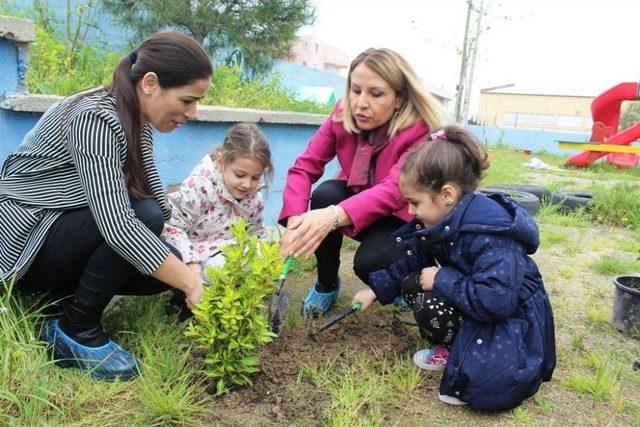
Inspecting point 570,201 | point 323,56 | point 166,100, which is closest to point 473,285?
point 166,100

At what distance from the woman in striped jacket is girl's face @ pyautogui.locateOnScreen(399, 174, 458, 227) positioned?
0.88 m

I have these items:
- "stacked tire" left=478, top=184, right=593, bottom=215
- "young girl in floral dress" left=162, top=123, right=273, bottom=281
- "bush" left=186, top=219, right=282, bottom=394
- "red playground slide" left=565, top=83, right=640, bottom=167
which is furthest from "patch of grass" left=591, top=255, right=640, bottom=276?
"red playground slide" left=565, top=83, right=640, bottom=167

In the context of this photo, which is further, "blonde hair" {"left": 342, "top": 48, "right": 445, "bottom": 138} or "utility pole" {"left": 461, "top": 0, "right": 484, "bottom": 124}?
"utility pole" {"left": 461, "top": 0, "right": 484, "bottom": 124}

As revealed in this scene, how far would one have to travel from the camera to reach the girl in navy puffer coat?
1995 mm

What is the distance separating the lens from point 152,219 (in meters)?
2.18

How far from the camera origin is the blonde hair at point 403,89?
2639mm

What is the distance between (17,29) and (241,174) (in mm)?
1216

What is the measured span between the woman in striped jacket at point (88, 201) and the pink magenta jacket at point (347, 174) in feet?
2.81

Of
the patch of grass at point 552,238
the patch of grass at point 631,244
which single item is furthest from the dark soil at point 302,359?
the patch of grass at point 631,244

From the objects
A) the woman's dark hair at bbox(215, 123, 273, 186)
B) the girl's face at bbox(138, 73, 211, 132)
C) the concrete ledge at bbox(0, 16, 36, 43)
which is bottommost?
the woman's dark hair at bbox(215, 123, 273, 186)

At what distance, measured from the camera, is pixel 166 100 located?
2.09m

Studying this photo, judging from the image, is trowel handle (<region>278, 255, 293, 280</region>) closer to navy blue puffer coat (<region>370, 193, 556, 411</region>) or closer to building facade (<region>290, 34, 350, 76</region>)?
navy blue puffer coat (<region>370, 193, 556, 411</region>)

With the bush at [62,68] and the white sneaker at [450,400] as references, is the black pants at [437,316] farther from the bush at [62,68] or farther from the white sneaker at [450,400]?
the bush at [62,68]

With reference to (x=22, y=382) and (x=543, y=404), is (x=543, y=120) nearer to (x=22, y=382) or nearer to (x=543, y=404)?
(x=543, y=404)
